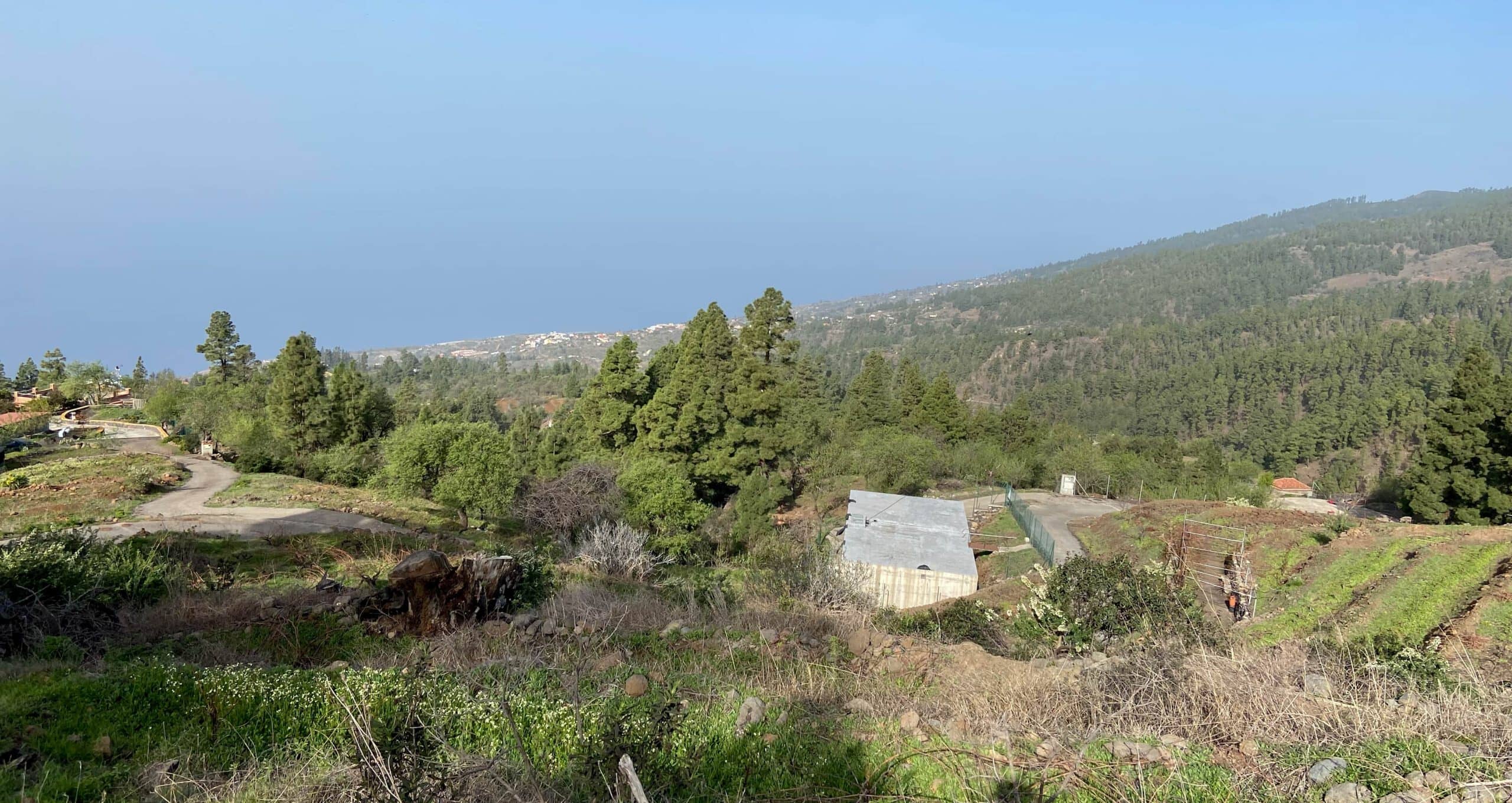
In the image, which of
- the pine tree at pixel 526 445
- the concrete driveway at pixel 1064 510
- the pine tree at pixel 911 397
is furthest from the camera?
the pine tree at pixel 911 397

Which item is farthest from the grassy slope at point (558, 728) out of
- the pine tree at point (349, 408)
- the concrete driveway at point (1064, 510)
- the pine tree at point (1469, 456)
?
the pine tree at point (1469, 456)

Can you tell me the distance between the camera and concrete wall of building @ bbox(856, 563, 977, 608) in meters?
15.4

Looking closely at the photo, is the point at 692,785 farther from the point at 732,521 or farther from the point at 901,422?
the point at 901,422

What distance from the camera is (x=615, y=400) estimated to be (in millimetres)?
26219

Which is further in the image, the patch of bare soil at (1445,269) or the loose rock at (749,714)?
the patch of bare soil at (1445,269)

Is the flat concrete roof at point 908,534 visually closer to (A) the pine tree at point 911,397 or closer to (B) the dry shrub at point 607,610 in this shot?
(B) the dry shrub at point 607,610

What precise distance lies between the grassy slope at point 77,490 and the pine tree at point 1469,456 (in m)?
39.1

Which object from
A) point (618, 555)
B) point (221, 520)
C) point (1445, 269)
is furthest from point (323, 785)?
point (1445, 269)

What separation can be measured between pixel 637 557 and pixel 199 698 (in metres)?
9.15

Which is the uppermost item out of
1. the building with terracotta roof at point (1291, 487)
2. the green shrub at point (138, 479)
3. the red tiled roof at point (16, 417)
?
the red tiled roof at point (16, 417)

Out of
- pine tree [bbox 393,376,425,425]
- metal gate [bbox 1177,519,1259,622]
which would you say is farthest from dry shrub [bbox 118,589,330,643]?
pine tree [bbox 393,376,425,425]

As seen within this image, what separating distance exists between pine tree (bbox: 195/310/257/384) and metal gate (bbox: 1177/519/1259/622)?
160 ft

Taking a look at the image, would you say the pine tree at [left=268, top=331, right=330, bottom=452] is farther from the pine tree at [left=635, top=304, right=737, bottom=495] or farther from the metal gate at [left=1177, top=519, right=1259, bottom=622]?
the metal gate at [left=1177, top=519, right=1259, bottom=622]

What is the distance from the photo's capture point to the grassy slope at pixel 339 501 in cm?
1909
